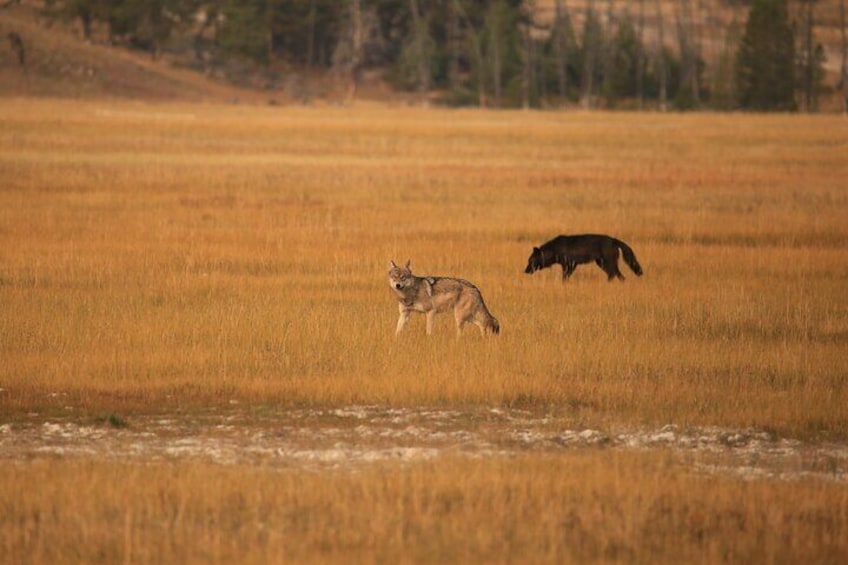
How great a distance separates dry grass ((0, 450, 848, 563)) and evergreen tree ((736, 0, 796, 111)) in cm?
10011

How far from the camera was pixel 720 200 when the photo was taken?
1475 inches

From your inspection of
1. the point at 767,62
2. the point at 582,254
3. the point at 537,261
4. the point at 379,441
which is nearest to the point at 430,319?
the point at 379,441

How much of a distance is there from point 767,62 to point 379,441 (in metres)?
99.8

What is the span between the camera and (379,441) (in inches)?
476

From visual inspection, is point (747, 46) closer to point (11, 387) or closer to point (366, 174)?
point (366, 174)

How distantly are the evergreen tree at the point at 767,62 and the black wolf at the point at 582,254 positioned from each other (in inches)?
3497

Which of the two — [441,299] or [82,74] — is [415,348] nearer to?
[441,299]

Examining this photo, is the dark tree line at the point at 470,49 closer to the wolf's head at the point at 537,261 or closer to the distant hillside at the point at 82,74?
the distant hillside at the point at 82,74

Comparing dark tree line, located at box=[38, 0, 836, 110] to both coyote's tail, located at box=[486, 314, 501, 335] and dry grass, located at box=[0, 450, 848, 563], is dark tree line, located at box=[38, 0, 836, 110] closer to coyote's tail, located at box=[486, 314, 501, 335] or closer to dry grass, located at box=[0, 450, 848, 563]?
coyote's tail, located at box=[486, 314, 501, 335]

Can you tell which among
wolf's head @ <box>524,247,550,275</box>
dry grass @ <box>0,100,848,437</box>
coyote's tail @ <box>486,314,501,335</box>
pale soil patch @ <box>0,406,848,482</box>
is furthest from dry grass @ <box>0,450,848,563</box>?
wolf's head @ <box>524,247,550,275</box>

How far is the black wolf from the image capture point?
21.4m

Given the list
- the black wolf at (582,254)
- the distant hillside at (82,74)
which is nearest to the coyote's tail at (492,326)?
the black wolf at (582,254)

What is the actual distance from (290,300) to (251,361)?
4.72 meters

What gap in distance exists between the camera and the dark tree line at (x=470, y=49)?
11044cm
